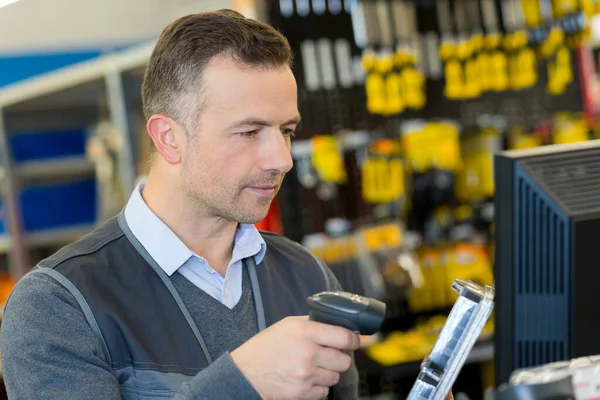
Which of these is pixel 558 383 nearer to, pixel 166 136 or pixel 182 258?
pixel 182 258

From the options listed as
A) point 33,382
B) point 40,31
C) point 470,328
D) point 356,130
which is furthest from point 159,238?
point 40,31

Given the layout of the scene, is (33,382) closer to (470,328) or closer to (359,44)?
(470,328)

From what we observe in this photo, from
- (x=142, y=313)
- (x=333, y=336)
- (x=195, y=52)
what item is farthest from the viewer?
(x=195, y=52)

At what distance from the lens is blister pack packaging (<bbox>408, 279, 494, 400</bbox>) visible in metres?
0.90

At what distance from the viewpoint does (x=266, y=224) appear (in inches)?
142

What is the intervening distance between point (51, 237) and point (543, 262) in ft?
14.9

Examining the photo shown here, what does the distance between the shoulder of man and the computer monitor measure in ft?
2.36

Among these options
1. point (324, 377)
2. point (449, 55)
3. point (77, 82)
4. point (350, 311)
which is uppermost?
point (77, 82)

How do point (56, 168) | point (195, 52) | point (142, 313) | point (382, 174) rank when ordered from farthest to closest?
point (56, 168)
point (382, 174)
point (195, 52)
point (142, 313)

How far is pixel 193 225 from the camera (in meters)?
1.57

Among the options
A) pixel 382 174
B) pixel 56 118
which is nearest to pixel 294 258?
pixel 382 174

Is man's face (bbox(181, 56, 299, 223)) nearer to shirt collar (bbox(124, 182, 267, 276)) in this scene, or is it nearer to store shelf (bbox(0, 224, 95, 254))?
shirt collar (bbox(124, 182, 267, 276))

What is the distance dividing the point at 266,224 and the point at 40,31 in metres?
4.79

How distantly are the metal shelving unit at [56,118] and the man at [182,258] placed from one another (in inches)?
83.8
